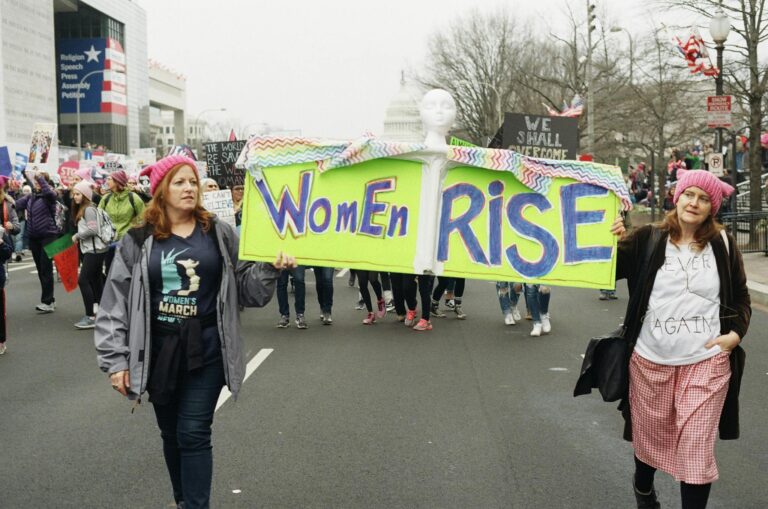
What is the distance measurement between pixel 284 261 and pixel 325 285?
7446 millimetres

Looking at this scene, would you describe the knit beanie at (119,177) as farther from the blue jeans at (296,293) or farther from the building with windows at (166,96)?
the building with windows at (166,96)

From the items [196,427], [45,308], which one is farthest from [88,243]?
[196,427]

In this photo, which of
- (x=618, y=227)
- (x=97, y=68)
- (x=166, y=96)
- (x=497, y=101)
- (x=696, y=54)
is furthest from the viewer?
(x=166, y=96)

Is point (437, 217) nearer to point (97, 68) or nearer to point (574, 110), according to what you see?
point (574, 110)

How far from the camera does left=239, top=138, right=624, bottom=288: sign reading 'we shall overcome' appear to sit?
470cm

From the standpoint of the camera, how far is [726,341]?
171 inches

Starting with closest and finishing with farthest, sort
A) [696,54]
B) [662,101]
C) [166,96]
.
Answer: [696,54], [662,101], [166,96]

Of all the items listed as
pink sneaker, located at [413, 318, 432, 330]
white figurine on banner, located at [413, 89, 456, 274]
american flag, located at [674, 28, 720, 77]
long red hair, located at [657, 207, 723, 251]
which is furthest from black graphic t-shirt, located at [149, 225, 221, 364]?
american flag, located at [674, 28, 720, 77]

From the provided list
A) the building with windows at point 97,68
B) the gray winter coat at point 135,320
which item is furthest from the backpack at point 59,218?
the building with windows at point 97,68

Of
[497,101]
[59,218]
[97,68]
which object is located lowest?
[59,218]

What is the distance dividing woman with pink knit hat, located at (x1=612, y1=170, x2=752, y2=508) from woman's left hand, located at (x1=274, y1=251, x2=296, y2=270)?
1.60 meters

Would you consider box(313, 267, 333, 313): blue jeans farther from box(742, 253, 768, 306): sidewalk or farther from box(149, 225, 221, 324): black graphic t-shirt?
box(149, 225, 221, 324): black graphic t-shirt

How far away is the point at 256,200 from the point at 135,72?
8814cm

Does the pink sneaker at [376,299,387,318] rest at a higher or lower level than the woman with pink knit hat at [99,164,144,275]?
lower
